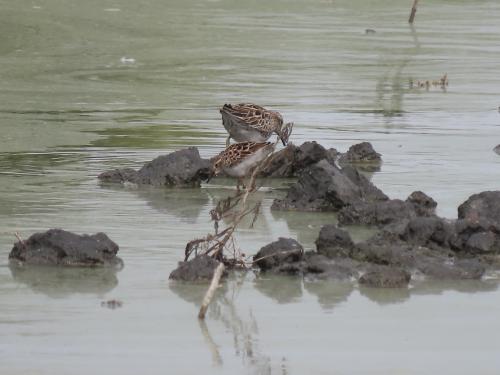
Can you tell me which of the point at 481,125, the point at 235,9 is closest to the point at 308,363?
the point at 481,125

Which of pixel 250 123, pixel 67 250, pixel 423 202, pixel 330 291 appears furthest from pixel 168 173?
pixel 330 291

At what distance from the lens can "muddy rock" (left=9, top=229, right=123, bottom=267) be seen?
7605 millimetres

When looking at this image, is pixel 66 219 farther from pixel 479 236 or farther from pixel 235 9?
pixel 235 9

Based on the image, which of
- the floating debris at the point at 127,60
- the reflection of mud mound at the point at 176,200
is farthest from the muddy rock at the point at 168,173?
the floating debris at the point at 127,60

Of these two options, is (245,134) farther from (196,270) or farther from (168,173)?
(196,270)

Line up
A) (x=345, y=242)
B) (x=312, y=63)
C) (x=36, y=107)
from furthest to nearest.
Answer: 1. (x=312, y=63)
2. (x=36, y=107)
3. (x=345, y=242)

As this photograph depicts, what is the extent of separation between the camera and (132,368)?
580cm

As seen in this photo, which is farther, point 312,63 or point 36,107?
point 312,63

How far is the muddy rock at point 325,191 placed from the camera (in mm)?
9430

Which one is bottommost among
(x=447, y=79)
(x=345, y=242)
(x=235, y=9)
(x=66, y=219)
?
(x=235, y=9)

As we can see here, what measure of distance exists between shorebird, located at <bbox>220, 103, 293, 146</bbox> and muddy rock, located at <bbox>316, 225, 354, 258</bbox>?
14.2 ft

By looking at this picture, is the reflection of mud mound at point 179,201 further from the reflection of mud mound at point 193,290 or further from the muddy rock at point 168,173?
the reflection of mud mound at point 193,290

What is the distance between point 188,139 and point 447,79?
5.72 metres

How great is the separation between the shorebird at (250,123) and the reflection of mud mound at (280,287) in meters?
4.72
